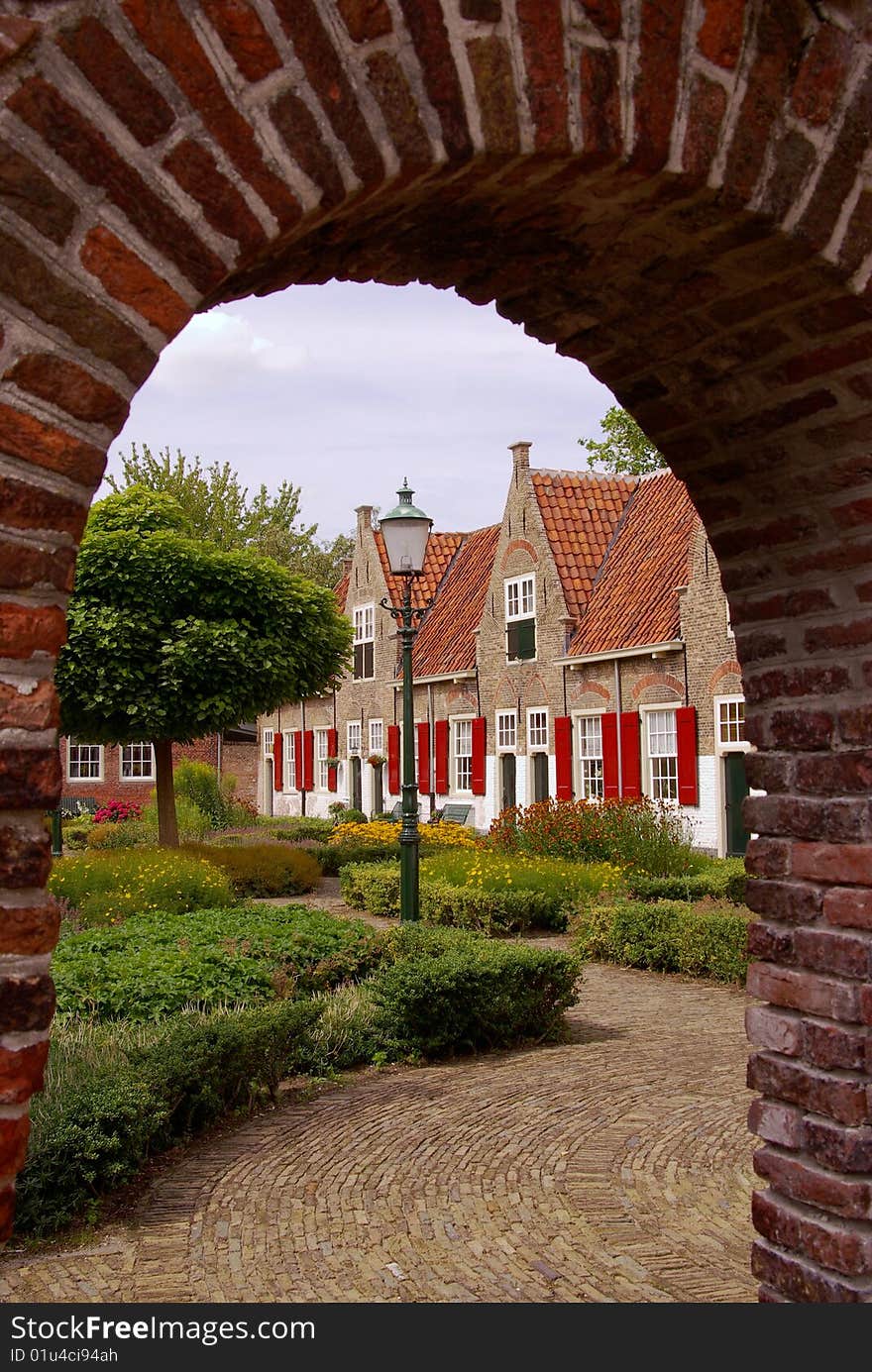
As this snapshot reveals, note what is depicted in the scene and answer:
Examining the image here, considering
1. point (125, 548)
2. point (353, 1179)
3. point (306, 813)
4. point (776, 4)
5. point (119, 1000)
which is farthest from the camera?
point (306, 813)

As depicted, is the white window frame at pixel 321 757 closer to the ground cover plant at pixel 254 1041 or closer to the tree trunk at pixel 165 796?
the tree trunk at pixel 165 796

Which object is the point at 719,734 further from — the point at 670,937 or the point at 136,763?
the point at 136,763

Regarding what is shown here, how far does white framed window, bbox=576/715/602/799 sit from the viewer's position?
894 inches

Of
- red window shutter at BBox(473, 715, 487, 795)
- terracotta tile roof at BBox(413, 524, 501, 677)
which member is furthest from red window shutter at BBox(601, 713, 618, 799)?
terracotta tile roof at BBox(413, 524, 501, 677)

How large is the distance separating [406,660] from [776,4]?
9.40 m

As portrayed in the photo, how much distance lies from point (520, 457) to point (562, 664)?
5.01 metres

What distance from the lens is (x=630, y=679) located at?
849 inches

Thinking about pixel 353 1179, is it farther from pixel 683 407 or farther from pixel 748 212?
pixel 748 212

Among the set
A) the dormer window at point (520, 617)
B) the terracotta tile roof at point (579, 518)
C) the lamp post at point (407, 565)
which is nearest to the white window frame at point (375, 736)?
the dormer window at point (520, 617)

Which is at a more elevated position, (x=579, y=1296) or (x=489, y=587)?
(x=489, y=587)


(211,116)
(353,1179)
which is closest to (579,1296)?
(353,1179)

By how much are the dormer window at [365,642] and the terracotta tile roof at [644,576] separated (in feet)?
36.5

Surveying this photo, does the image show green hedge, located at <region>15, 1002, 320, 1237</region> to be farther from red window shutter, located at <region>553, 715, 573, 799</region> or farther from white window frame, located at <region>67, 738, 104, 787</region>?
white window frame, located at <region>67, 738, 104, 787</region>

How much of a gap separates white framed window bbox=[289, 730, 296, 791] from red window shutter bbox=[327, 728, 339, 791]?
278cm
